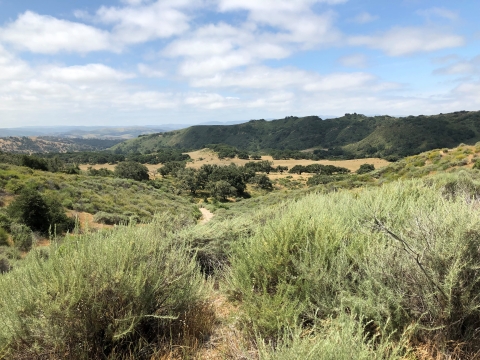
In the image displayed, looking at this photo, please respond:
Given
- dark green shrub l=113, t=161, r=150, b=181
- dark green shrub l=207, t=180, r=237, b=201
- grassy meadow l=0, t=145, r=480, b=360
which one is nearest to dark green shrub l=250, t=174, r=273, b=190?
dark green shrub l=207, t=180, r=237, b=201

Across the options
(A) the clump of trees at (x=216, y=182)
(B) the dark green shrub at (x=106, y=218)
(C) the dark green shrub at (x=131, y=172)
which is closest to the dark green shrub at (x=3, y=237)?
(B) the dark green shrub at (x=106, y=218)

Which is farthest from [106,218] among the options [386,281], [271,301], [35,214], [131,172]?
[131,172]

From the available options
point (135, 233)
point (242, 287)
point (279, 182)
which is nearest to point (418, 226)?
point (242, 287)

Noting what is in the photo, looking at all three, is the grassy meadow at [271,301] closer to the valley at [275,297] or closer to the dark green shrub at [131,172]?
the valley at [275,297]

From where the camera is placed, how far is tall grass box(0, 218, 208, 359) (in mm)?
2666

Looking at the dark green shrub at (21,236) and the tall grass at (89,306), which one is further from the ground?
the tall grass at (89,306)

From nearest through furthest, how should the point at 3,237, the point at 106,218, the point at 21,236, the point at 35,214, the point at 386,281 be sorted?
the point at 386,281, the point at 3,237, the point at 21,236, the point at 35,214, the point at 106,218

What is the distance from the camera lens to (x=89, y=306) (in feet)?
9.27

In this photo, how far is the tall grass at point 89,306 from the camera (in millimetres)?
2666

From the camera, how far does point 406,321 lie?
109 inches

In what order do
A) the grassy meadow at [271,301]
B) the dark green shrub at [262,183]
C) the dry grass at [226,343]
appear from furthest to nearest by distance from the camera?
1. the dark green shrub at [262,183]
2. the dry grass at [226,343]
3. the grassy meadow at [271,301]

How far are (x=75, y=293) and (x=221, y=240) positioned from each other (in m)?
3.65

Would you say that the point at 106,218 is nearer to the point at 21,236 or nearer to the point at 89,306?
the point at 21,236

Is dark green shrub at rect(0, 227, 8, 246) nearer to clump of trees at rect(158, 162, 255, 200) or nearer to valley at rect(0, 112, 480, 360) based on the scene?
valley at rect(0, 112, 480, 360)
